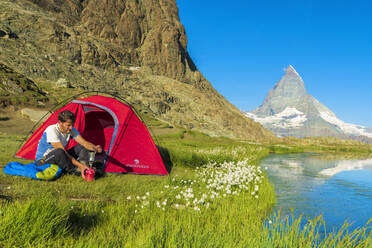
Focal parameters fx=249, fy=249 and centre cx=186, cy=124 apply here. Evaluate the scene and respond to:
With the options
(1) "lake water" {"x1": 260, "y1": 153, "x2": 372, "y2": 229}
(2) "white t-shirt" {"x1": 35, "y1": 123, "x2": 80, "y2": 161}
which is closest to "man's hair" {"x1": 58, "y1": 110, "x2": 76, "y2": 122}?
(2) "white t-shirt" {"x1": 35, "y1": 123, "x2": 80, "y2": 161}

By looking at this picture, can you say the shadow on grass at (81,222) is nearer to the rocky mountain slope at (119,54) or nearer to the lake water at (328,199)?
the lake water at (328,199)

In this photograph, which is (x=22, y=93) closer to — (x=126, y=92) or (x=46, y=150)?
(x=46, y=150)

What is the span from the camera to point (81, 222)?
504 cm

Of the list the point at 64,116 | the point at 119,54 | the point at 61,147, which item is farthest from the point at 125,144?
the point at 119,54

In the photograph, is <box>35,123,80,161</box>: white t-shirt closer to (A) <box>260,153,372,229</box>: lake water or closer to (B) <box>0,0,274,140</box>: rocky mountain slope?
(A) <box>260,153,372,229</box>: lake water

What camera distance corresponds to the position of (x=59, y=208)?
4348mm

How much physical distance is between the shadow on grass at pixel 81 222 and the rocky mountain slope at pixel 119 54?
163 feet

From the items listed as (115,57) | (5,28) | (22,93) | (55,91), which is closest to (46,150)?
(22,93)

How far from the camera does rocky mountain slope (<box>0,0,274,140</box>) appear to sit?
59781 mm

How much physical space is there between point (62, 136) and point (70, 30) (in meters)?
78.5

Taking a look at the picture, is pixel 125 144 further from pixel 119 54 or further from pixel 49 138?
pixel 119 54

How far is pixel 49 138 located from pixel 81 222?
15.0ft

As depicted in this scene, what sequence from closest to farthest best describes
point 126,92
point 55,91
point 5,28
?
1. point 55,91
2. point 5,28
3. point 126,92

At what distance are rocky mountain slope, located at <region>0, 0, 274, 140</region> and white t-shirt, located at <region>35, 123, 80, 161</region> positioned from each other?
4477 centimetres
